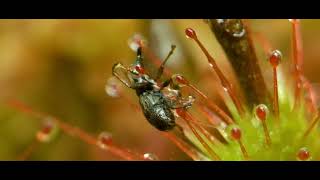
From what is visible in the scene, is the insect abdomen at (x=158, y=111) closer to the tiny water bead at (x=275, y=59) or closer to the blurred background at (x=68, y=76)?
the tiny water bead at (x=275, y=59)

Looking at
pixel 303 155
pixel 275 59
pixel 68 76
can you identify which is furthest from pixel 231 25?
pixel 68 76

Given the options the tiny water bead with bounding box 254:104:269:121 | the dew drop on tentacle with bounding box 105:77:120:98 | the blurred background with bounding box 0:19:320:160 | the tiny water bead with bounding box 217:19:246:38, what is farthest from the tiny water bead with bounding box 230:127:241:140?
the blurred background with bounding box 0:19:320:160

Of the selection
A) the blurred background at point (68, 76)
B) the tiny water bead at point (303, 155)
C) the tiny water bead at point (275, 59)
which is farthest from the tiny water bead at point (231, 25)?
the blurred background at point (68, 76)

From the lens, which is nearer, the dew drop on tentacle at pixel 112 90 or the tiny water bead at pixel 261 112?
the tiny water bead at pixel 261 112

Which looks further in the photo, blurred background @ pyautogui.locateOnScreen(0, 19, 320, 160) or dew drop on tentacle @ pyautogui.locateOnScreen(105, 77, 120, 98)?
blurred background @ pyautogui.locateOnScreen(0, 19, 320, 160)

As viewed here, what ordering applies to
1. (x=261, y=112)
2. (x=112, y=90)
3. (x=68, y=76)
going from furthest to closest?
(x=68, y=76), (x=112, y=90), (x=261, y=112)

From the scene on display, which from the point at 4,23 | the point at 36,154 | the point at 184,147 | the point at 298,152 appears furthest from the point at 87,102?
the point at 298,152

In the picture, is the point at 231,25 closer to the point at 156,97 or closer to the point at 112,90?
the point at 156,97

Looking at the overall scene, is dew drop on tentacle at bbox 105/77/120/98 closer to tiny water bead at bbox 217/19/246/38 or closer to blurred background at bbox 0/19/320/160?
tiny water bead at bbox 217/19/246/38
